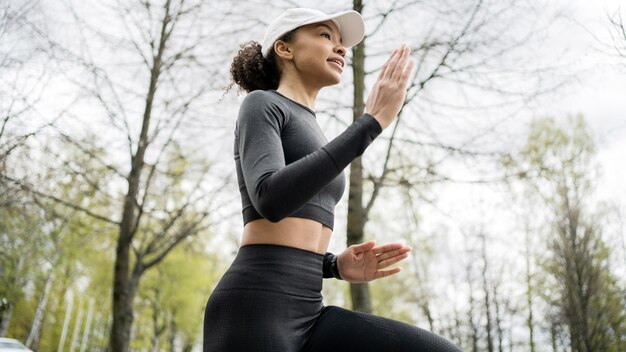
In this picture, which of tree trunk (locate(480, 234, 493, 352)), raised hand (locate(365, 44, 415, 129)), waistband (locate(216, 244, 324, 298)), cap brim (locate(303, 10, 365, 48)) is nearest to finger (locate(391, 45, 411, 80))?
raised hand (locate(365, 44, 415, 129))

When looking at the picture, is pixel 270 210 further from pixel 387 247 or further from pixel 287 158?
pixel 387 247

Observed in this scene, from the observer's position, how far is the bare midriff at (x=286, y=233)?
143 cm

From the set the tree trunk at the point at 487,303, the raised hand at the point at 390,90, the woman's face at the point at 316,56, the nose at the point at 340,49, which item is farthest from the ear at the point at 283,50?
the tree trunk at the point at 487,303

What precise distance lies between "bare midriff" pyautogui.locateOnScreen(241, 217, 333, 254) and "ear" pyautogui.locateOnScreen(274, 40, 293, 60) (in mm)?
691

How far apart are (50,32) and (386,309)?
73.6ft

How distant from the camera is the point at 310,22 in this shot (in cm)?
181

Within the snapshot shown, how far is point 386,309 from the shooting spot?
1002 inches

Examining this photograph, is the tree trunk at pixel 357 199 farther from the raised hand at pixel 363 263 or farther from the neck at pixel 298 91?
the neck at pixel 298 91

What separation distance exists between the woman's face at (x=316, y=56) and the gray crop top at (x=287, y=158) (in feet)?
0.71

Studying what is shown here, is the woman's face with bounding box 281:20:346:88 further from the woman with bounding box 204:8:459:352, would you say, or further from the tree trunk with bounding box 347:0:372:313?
the tree trunk with bounding box 347:0:372:313

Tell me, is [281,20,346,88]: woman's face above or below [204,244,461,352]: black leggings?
above

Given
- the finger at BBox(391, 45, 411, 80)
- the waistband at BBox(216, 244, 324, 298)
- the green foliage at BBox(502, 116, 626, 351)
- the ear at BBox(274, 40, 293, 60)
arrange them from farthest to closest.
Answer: the green foliage at BBox(502, 116, 626, 351)
the ear at BBox(274, 40, 293, 60)
the finger at BBox(391, 45, 411, 80)
the waistband at BBox(216, 244, 324, 298)

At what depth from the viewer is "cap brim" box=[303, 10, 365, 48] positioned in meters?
1.91

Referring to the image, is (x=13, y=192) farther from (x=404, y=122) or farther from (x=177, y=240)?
(x=404, y=122)
